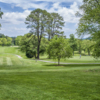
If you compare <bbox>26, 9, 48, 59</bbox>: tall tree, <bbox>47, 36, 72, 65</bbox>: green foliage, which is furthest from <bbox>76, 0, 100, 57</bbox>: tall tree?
<bbox>26, 9, 48, 59</bbox>: tall tree

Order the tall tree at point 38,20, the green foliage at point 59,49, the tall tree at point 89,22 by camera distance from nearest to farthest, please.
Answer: the tall tree at point 89,22 → the green foliage at point 59,49 → the tall tree at point 38,20

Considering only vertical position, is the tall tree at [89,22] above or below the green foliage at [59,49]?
above

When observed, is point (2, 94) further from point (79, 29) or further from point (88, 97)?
point (79, 29)

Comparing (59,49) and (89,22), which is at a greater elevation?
(89,22)

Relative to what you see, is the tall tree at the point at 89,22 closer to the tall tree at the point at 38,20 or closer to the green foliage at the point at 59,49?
the green foliage at the point at 59,49

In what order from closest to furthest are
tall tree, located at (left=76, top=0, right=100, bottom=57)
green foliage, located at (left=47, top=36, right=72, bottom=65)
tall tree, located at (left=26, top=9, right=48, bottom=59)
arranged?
tall tree, located at (left=76, top=0, right=100, bottom=57), green foliage, located at (left=47, top=36, right=72, bottom=65), tall tree, located at (left=26, top=9, right=48, bottom=59)

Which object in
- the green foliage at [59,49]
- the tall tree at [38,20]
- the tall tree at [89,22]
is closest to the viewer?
the tall tree at [89,22]

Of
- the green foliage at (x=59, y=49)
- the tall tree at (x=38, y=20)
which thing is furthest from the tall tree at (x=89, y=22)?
the tall tree at (x=38, y=20)

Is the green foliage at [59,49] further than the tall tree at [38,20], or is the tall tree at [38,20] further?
the tall tree at [38,20]

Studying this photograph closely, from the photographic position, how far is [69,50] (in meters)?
29.3

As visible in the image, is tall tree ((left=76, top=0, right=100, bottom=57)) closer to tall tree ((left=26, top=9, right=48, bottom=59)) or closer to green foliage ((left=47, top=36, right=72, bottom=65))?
green foliage ((left=47, top=36, right=72, bottom=65))

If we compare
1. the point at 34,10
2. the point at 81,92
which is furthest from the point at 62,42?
the point at 81,92

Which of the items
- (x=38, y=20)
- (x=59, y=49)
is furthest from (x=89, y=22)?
(x=38, y=20)

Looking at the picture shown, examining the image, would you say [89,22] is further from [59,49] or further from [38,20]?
[38,20]
